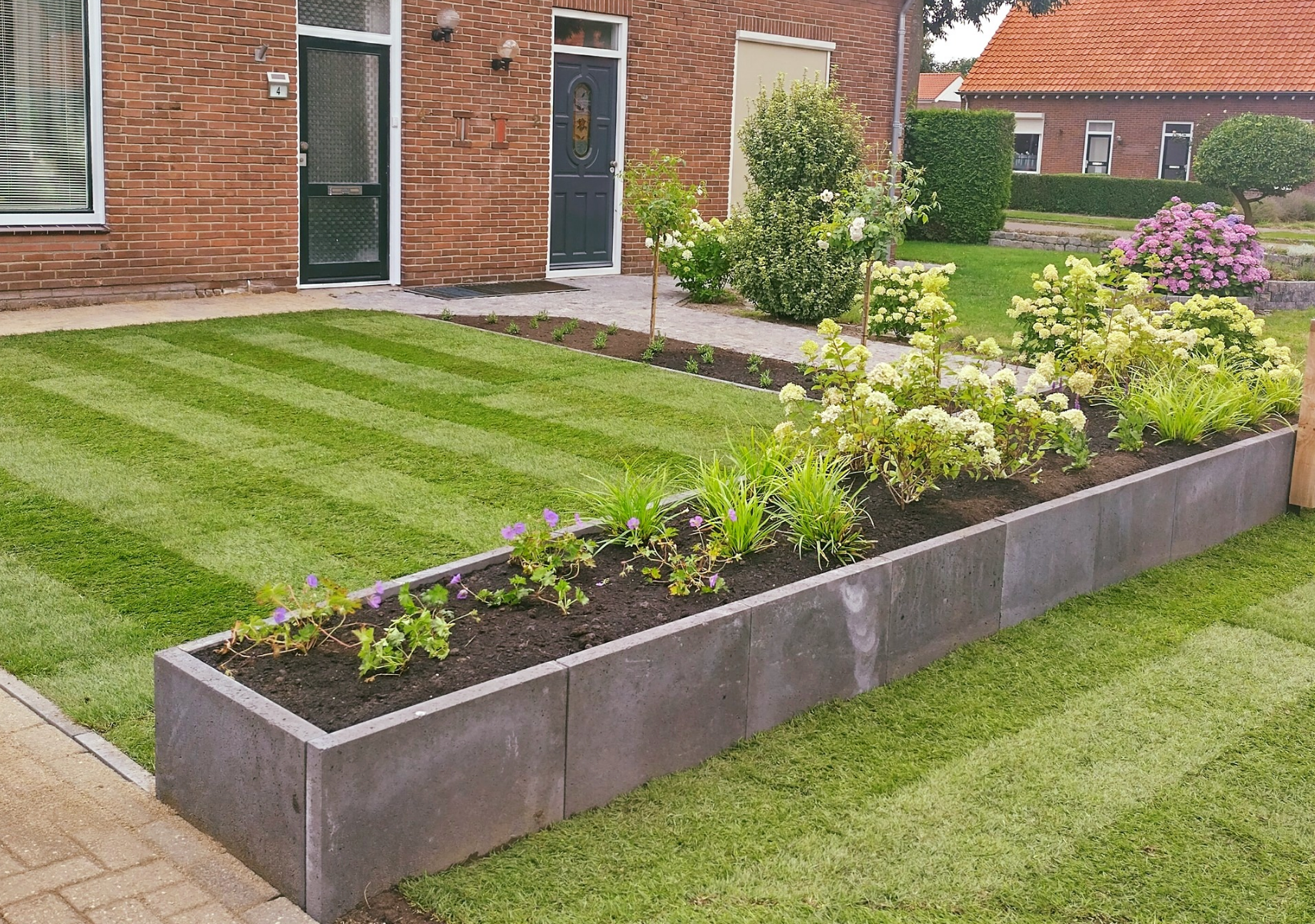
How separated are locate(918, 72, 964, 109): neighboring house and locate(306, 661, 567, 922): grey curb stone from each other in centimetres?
5718

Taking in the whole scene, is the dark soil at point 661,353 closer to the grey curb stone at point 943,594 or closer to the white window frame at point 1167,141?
the grey curb stone at point 943,594

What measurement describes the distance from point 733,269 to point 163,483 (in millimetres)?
6917

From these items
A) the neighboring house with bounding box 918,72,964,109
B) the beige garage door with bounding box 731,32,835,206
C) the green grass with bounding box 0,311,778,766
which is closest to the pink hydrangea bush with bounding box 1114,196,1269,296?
the green grass with bounding box 0,311,778,766

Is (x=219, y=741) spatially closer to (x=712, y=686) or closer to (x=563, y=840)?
(x=563, y=840)

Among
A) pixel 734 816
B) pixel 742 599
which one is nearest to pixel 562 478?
pixel 742 599

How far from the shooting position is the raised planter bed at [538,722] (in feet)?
9.87

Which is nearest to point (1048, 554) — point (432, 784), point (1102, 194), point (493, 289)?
point (432, 784)

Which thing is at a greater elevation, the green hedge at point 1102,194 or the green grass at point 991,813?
the green hedge at point 1102,194

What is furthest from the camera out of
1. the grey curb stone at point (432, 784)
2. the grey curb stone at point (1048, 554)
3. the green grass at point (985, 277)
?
the green grass at point (985, 277)

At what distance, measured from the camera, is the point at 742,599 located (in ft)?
13.1

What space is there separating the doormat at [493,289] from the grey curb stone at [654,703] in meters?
9.14

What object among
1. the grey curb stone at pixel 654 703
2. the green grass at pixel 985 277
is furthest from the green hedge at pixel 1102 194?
the grey curb stone at pixel 654 703

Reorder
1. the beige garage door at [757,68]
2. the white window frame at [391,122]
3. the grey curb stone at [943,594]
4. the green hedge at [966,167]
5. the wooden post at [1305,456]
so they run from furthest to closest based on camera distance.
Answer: the green hedge at [966,167] < the beige garage door at [757,68] < the white window frame at [391,122] < the wooden post at [1305,456] < the grey curb stone at [943,594]

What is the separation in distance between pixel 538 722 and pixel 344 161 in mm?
10127
